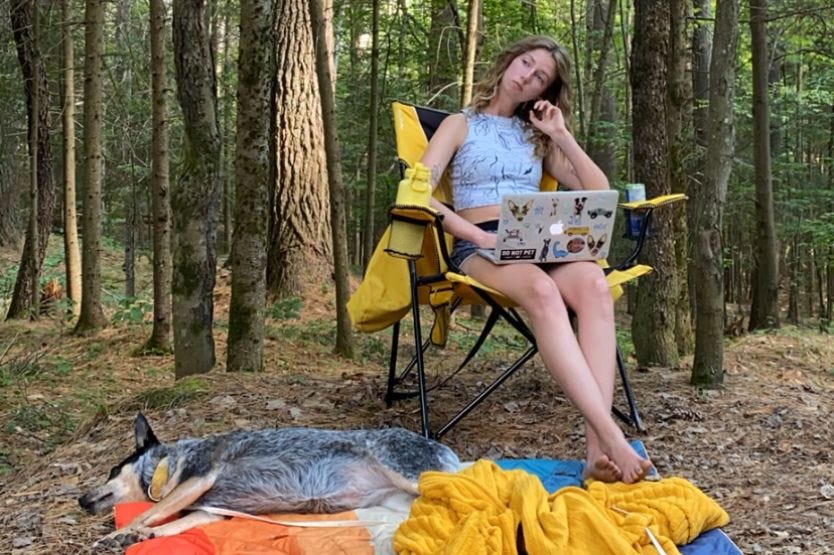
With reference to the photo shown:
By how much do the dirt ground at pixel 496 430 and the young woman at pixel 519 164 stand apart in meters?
0.70

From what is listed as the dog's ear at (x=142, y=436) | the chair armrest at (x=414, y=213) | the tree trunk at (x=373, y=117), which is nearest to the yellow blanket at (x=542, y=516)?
the dog's ear at (x=142, y=436)

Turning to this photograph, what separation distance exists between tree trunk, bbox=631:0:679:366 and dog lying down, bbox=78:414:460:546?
8.70ft

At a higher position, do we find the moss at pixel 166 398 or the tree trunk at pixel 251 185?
the tree trunk at pixel 251 185

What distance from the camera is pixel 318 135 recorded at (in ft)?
25.4

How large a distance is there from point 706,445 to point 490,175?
1372 millimetres

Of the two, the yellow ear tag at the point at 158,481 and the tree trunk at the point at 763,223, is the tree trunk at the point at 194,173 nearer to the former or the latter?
the yellow ear tag at the point at 158,481

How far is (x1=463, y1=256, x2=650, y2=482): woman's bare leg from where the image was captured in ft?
7.33

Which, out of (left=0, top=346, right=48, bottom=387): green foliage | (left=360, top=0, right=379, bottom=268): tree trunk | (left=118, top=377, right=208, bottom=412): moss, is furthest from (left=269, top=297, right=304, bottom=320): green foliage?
(left=118, top=377, right=208, bottom=412): moss

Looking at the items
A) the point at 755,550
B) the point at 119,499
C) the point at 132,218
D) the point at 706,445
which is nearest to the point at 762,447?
the point at 706,445

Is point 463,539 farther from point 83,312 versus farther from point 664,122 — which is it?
point 83,312

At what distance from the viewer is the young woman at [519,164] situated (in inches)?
104

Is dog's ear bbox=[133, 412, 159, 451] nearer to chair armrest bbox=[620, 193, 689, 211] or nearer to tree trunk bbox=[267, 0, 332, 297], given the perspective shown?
chair armrest bbox=[620, 193, 689, 211]

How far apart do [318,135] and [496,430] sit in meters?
5.04

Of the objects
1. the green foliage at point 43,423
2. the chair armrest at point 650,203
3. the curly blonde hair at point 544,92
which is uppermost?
the curly blonde hair at point 544,92
